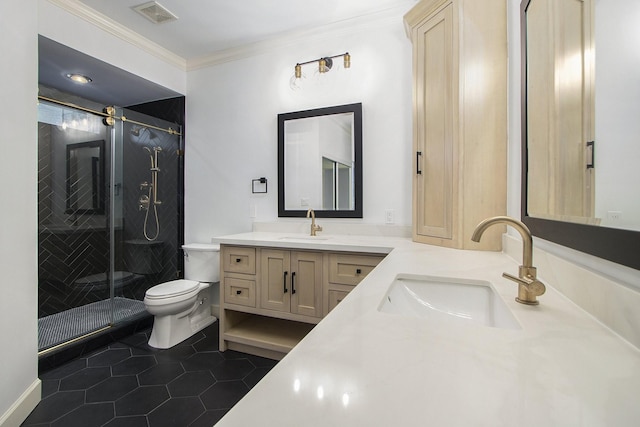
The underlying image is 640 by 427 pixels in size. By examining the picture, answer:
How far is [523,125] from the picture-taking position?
1150 mm

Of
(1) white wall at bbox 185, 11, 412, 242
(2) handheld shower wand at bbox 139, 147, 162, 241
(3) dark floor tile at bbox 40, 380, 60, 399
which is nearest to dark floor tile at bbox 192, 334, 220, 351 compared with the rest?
(3) dark floor tile at bbox 40, 380, 60, 399

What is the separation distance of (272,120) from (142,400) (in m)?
2.23

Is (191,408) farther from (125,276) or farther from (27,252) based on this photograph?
(125,276)

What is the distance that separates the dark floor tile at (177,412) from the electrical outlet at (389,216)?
1674 millimetres

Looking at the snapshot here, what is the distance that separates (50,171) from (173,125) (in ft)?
3.79

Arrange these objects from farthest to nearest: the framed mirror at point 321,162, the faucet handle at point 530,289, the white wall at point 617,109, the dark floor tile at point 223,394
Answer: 1. the framed mirror at point 321,162
2. the dark floor tile at point 223,394
3. the faucet handle at point 530,289
4. the white wall at point 617,109

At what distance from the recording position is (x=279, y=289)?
1.94 metres

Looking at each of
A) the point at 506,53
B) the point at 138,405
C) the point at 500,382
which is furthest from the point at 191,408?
the point at 506,53

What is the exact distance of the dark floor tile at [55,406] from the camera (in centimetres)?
142

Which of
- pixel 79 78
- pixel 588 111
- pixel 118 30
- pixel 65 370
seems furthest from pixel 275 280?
pixel 79 78

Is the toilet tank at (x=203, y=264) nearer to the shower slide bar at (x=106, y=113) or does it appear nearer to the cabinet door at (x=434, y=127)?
the shower slide bar at (x=106, y=113)

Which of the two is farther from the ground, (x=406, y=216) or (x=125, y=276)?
(x=406, y=216)

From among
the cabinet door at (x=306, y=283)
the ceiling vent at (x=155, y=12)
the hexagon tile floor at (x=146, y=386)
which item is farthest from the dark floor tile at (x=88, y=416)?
the ceiling vent at (x=155, y=12)

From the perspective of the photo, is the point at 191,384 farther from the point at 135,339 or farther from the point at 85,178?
the point at 85,178
